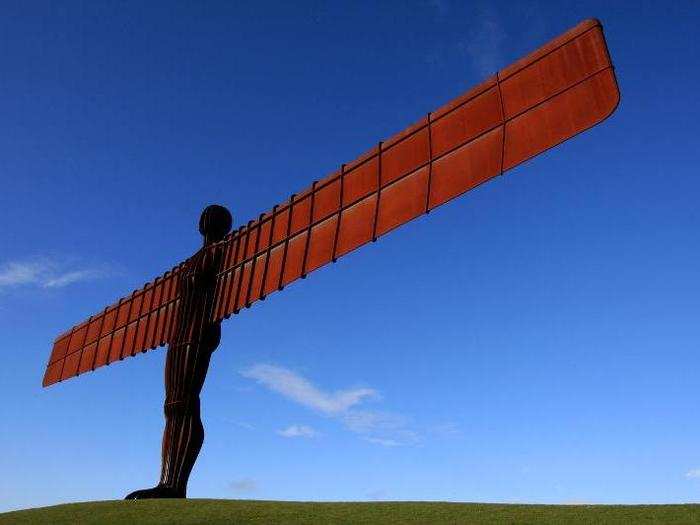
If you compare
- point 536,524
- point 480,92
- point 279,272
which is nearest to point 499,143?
point 480,92

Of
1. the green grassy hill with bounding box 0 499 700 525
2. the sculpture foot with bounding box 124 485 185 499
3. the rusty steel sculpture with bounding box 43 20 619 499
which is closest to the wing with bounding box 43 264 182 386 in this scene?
the rusty steel sculpture with bounding box 43 20 619 499

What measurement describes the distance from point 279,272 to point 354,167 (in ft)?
6.97

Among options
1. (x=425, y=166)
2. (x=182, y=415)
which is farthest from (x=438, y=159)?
(x=182, y=415)

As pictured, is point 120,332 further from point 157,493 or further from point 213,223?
point 157,493

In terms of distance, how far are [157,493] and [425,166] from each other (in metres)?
6.63

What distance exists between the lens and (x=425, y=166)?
8.87 metres

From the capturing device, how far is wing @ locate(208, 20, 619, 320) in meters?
7.61

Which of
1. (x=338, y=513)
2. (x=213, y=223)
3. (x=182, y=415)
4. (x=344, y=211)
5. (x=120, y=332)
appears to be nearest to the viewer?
(x=344, y=211)

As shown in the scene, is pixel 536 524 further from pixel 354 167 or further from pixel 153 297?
pixel 153 297

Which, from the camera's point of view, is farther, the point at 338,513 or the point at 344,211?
the point at 338,513

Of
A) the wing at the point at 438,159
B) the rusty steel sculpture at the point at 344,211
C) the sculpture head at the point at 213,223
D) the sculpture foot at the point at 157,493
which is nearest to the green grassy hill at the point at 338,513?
the sculpture foot at the point at 157,493

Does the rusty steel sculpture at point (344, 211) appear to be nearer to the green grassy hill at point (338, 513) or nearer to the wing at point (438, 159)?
the wing at point (438, 159)

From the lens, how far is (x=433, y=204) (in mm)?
8562

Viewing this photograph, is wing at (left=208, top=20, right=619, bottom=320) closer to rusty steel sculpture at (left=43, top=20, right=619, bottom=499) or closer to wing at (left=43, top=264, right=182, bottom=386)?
rusty steel sculpture at (left=43, top=20, right=619, bottom=499)
